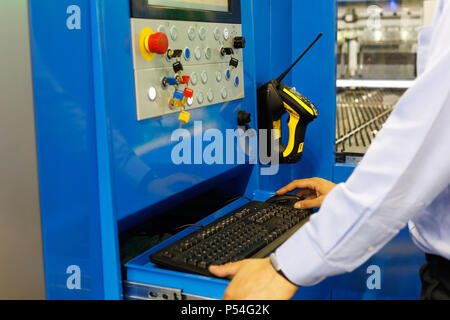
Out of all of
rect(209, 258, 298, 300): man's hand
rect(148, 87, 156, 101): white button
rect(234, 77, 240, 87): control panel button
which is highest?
rect(234, 77, 240, 87): control panel button

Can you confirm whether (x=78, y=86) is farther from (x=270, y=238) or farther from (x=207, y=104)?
(x=270, y=238)

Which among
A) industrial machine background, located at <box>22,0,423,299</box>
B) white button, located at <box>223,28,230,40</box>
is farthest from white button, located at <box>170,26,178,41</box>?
white button, located at <box>223,28,230,40</box>

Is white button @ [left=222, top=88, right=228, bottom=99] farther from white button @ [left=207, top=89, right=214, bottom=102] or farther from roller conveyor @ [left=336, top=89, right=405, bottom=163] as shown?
roller conveyor @ [left=336, top=89, right=405, bottom=163]

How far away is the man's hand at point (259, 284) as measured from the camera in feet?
3.19

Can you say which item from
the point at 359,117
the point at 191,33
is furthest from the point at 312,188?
the point at 359,117

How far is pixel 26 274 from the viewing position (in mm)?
1035

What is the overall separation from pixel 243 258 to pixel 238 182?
2.14ft

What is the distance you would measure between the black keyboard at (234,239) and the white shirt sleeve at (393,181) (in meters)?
0.25

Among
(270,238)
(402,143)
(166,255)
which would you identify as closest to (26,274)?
(166,255)

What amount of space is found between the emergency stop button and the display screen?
8cm

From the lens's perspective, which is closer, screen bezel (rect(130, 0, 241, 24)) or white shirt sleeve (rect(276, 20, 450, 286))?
white shirt sleeve (rect(276, 20, 450, 286))

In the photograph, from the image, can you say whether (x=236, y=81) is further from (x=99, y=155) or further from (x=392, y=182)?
(x=392, y=182)

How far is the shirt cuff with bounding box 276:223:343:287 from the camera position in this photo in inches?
38.2

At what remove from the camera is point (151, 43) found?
1175 millimetres
